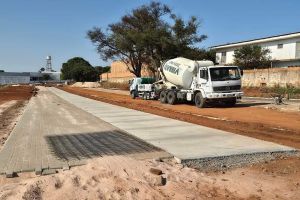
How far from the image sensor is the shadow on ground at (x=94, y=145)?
10.5 metres

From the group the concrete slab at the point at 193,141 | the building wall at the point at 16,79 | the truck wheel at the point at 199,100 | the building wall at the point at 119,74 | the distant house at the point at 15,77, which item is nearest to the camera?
the concrete slab at the point at 193,141

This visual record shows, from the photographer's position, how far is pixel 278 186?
7.83 m

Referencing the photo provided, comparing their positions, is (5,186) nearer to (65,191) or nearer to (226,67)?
(65,191)

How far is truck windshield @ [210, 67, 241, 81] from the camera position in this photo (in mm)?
25891

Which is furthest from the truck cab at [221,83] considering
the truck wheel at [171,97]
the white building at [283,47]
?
the white building at [283,47]

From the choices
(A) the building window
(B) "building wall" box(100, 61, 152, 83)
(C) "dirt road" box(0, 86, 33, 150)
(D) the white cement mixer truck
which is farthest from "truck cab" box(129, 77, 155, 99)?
(B) "building wall" box(100, 61, 152, 83)

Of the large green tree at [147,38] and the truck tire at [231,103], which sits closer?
the truck tire at [231,103]

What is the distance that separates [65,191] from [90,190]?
0.40 meters

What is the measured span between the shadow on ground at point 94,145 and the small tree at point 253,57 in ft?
133

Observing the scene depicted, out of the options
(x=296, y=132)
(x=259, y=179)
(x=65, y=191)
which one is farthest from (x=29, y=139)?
(x=296, y=132)

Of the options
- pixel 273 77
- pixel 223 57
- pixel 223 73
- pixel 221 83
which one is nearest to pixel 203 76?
pixel 223 73

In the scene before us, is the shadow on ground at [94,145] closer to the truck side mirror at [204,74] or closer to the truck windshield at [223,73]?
the truck windshield at [223,73]

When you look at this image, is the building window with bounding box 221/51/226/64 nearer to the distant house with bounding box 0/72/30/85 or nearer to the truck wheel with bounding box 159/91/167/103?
the truck wheel with bounding box 159/91/167/103

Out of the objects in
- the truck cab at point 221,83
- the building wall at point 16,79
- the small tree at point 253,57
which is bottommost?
the building wall at point 16,79
